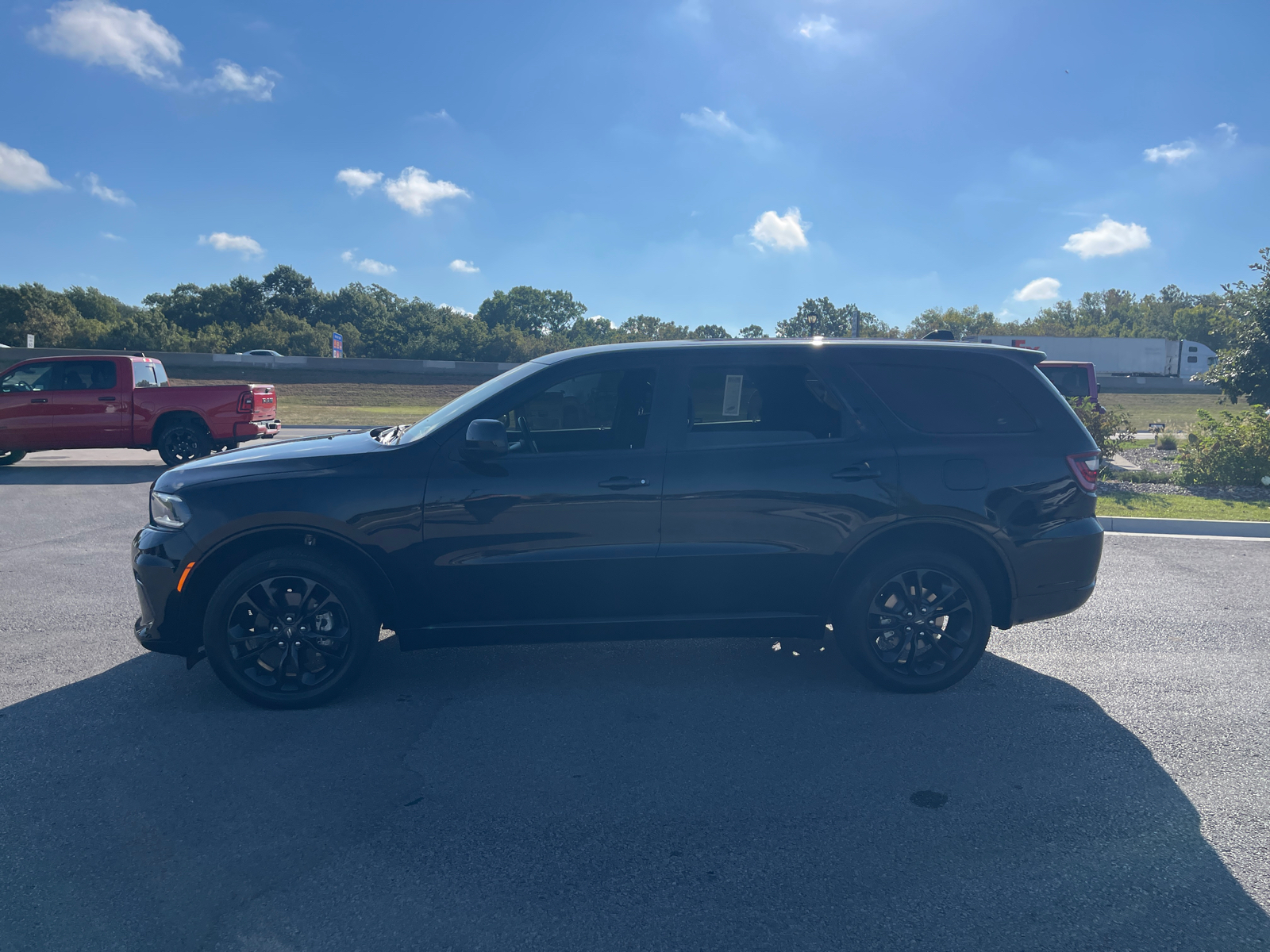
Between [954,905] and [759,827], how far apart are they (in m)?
0.72

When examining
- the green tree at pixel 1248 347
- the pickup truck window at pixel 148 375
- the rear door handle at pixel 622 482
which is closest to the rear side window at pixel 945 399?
the rear door handle at pixel 622 482

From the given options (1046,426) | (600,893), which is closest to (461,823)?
(600,893)

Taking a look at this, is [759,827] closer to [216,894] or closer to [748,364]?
[216,894]

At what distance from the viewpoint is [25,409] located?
1372cm

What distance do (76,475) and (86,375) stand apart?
1.82 m

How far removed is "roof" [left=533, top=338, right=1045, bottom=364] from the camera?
4.45m

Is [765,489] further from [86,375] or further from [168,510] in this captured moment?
[86,375]

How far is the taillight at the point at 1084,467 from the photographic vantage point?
4516 mm

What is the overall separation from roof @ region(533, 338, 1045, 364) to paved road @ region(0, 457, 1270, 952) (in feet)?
6.00

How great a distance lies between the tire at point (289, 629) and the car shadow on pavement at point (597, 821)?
0.52ft

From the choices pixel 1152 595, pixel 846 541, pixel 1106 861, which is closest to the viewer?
pixel 1106 861

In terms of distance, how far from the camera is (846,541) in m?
4.34

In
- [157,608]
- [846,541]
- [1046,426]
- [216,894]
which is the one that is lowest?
[216,894]

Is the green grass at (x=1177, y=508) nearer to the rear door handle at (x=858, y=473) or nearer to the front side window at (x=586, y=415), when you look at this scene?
the rear door handle at (x=858, y=473)
